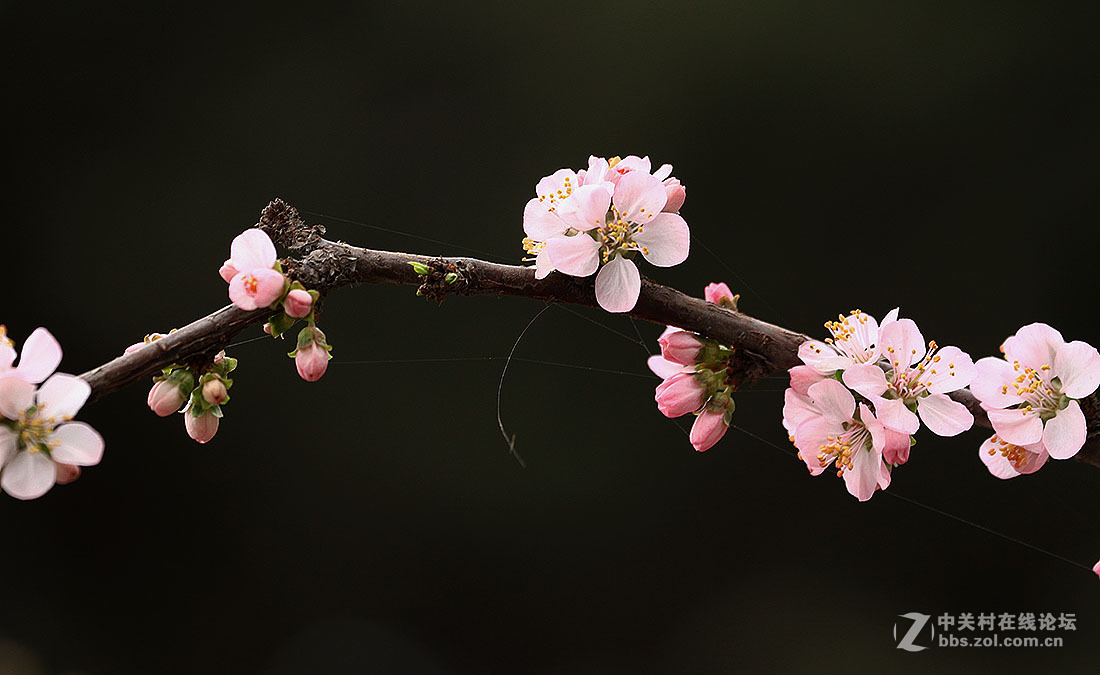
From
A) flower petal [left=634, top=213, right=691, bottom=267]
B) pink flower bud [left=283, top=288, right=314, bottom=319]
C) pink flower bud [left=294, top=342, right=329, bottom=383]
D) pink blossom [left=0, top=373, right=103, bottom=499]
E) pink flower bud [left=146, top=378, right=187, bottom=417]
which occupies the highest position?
flower petal [left=634, top=213, right=691, bottom=267]

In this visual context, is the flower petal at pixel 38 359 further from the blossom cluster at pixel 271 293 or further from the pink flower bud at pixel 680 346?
the pink flower bud at pixel 680 346

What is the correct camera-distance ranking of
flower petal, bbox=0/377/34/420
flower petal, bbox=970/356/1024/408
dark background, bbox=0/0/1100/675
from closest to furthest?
flower petal, bbox=0/377/34/420 → flower petal, bbox=970/356/1024/408 → dark background, bbox=0/0/1100/675

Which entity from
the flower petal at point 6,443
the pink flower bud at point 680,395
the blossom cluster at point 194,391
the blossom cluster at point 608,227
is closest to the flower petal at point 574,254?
the blossom cluster at point 608,227

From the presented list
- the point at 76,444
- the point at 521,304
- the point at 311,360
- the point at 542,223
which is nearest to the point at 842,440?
the point at 542,223

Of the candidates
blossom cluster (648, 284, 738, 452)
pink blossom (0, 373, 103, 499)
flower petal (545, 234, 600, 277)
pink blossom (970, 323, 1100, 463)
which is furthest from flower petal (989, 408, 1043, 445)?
pink blossom (0, 373, 103, 499)

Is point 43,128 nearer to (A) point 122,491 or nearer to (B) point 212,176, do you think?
(B) point 212,176

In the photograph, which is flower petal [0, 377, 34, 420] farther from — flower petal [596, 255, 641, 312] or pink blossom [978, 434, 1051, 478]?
pink blossom [978, 434, 1051, 478]

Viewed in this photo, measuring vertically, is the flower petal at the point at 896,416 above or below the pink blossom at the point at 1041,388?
below

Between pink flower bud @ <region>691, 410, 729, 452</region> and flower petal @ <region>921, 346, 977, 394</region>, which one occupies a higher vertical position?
flower petal @ <region>921, 346, 977, 394</region>

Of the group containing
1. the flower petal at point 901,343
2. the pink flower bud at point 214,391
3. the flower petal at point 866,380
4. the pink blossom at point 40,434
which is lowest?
the pink blossom at point 40,434
